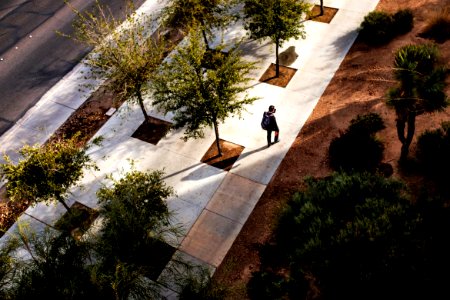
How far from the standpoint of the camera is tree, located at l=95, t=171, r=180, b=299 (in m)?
8.04

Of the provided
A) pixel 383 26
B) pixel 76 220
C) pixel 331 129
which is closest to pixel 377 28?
pixel 383 26

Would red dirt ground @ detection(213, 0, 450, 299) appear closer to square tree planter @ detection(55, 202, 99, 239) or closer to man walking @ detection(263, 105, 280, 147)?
man walking @ detection(263, 105, 280, 147)

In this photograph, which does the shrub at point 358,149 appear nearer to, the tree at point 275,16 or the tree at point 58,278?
the tree at point 275,16

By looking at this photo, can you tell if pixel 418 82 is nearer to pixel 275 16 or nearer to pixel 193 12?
pixel 275 16

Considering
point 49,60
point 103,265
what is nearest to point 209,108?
point 103,265

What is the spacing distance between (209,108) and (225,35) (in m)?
7.13

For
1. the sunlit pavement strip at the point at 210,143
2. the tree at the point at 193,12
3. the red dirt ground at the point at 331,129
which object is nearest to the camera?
the red dirt ground at the point at 331,129

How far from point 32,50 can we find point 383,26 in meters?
14.6

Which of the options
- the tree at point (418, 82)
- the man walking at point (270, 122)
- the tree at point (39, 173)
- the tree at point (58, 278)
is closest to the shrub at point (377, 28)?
the tree at point (418, 82)

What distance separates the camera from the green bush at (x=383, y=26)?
15828mm

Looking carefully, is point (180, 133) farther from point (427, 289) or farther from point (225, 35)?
point (427, 289)

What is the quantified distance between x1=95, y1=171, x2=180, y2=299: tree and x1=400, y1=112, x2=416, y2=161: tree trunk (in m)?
6.94

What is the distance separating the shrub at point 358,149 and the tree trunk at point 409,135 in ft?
2.16

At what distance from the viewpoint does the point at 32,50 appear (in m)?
17.6
